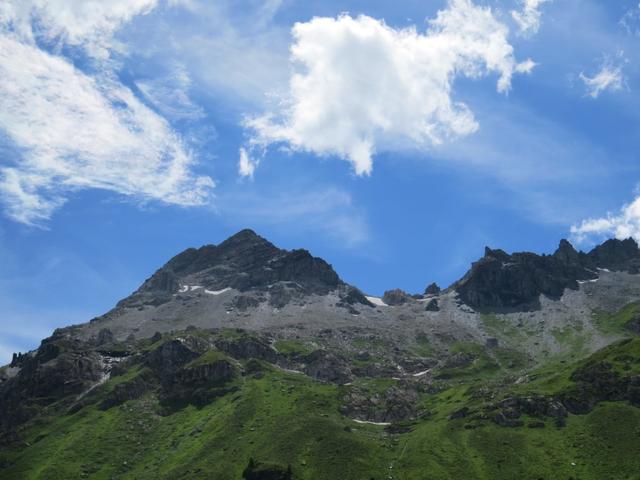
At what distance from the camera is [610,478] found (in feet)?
634

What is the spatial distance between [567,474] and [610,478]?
1198 cm

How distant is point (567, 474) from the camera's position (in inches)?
7869
